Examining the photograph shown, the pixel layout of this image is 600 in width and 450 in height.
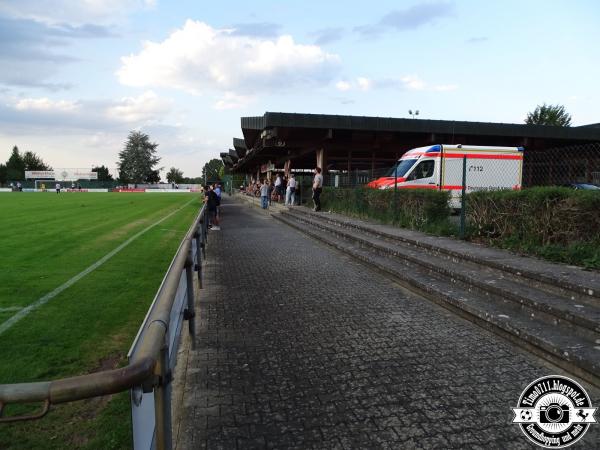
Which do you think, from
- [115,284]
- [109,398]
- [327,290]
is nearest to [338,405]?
[109,398]

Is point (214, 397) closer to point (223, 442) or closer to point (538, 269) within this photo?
point (223, 442)

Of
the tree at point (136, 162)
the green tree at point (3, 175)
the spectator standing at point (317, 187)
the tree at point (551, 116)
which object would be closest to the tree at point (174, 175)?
the tree at point (136, 162)

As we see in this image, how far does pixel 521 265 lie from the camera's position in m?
6.57

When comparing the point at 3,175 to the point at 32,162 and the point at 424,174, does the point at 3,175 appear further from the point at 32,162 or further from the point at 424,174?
the point at 424,174

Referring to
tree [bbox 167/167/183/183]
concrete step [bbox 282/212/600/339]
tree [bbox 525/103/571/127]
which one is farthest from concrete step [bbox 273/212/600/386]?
tree [bbox 167/167/183/183]

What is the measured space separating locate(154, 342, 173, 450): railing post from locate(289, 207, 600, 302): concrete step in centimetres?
469

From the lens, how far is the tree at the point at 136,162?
5551 inches

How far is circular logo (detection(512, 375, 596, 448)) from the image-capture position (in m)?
3.08

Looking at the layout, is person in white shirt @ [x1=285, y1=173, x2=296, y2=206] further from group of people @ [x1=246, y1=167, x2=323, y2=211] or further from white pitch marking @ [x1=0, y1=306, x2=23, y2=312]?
white pitch marking @ [x1=0, y1=306, x2=23, y2=312]

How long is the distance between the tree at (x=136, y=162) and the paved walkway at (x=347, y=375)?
470 ft

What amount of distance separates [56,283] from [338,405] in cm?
616

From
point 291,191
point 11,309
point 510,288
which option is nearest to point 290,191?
point 291,191

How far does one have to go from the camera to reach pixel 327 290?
23.7 ft

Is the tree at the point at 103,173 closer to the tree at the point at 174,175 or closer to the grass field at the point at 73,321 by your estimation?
the tree at the point at 174,175
